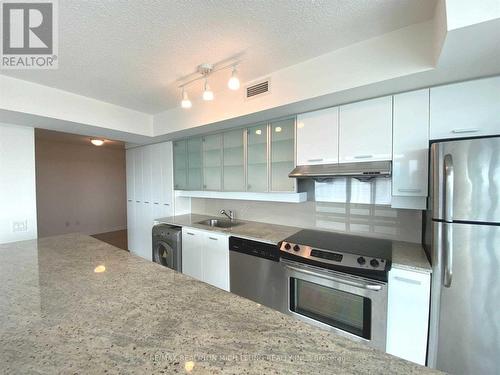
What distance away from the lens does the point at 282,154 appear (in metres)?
2.34

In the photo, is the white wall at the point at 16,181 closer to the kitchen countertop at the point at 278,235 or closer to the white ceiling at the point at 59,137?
the kitchen countertop at the point at 278,235

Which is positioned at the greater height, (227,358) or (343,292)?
(227,358)

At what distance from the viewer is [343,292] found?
65.5 inches

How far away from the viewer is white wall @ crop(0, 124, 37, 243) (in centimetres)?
226

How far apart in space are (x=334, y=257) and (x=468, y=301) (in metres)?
0.76

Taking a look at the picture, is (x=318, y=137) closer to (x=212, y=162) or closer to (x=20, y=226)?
(x=212, y=162)

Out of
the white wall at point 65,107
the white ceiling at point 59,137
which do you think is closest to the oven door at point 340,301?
the white wall at point 65,107

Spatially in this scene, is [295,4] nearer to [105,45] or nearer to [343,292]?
[105,45]

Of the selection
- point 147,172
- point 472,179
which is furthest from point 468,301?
point 147,172

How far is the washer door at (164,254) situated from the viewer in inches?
111

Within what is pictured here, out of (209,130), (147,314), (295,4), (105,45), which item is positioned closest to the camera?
(147,314)

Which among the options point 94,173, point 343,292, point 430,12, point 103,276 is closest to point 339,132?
point 430,12

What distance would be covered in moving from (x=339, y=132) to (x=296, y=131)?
42cm

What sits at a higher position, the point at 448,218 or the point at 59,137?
the point at 59,137
